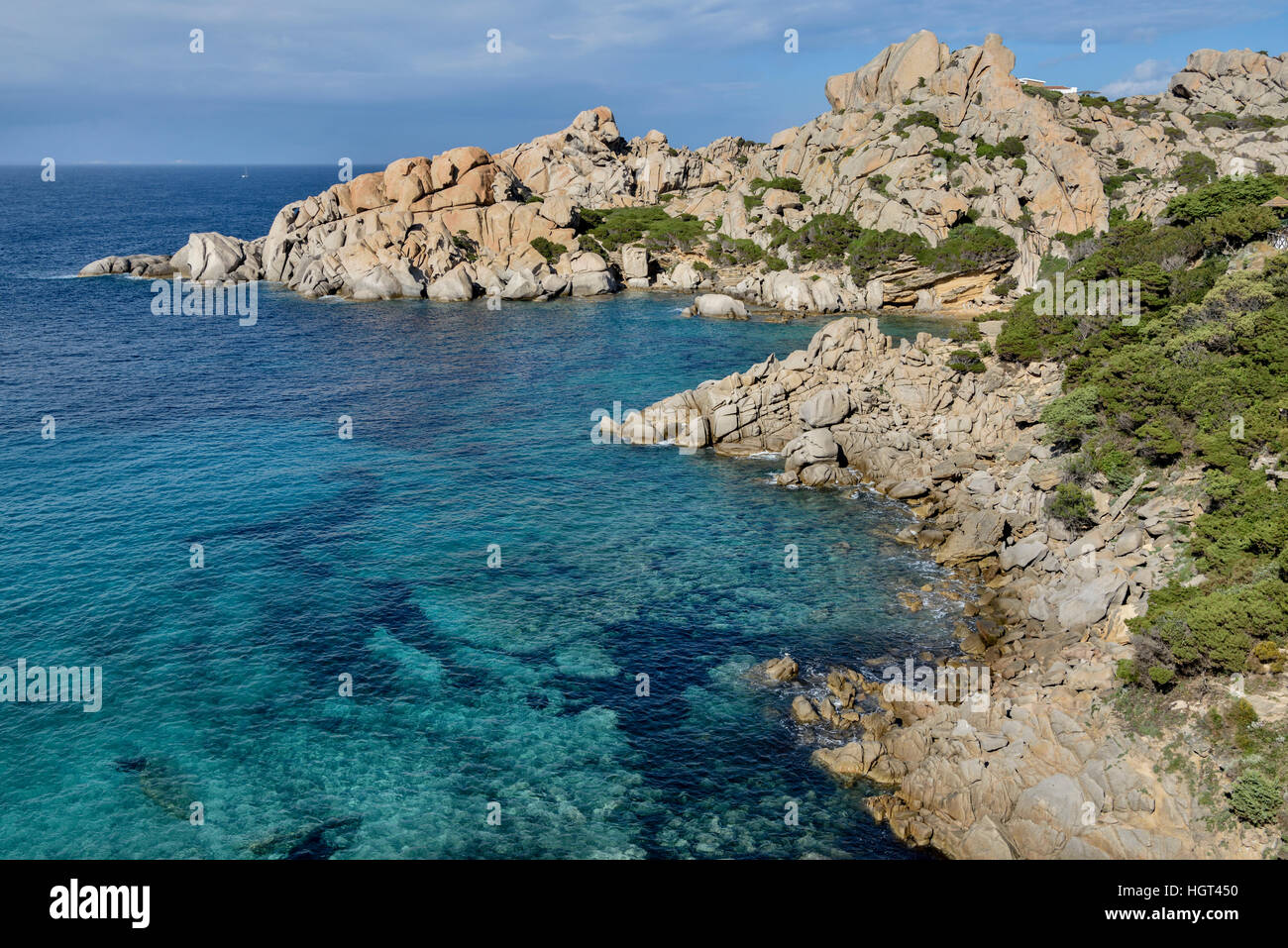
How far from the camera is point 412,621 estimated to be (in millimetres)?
44188

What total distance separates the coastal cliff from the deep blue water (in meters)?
50.2

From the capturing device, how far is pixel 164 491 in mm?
58250

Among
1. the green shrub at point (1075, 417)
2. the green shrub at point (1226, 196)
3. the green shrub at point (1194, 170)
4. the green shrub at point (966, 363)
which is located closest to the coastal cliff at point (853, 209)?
the green shrub at point (1194, 170)

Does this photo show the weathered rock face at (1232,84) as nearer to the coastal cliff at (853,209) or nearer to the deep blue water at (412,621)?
the coastal cliff at (853,209)

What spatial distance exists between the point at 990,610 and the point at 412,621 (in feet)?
97.4

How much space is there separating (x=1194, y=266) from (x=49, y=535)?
7523 centimetres

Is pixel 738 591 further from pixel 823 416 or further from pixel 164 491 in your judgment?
pixel 164 491

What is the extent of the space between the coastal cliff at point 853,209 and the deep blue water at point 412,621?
50244mm

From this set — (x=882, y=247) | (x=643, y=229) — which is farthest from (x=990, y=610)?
(x=643, y=229)

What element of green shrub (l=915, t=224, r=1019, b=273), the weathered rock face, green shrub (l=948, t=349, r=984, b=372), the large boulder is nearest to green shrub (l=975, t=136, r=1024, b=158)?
green shrub (l=915, t=224, r=1019, b=273)

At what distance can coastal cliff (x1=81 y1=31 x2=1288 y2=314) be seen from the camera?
11712 cm

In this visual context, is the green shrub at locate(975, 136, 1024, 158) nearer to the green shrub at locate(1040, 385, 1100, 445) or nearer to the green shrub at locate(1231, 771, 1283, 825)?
the green shrub at locate(1040, 385, 1100, 445)
